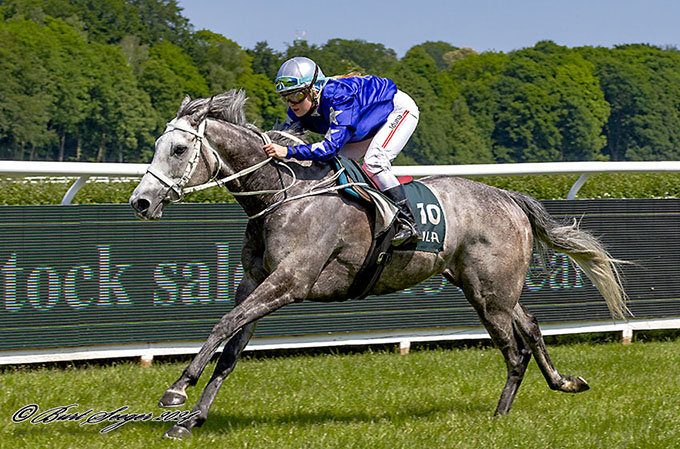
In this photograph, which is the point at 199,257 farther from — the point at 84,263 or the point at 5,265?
the point at 5,265

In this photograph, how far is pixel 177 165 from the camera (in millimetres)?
4938

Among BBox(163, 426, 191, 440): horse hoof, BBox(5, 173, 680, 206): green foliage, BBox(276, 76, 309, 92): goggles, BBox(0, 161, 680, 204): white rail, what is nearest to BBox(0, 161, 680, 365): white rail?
BBox(0, 161, 680, 204): white rail

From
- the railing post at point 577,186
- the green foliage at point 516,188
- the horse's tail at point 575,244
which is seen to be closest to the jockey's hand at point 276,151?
the horse's tail at point 575,244

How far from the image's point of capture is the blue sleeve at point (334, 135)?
16.9 feet

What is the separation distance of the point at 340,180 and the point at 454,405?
5.64 feet

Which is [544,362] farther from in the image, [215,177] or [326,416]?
[215,177]

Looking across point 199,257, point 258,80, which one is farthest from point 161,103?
point 199,257

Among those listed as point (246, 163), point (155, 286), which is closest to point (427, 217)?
point (246, 163)

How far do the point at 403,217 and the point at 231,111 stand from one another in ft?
3.74

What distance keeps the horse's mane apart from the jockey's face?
98 millimetres

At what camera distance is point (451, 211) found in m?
5.82

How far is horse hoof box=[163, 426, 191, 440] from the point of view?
4.91 meters

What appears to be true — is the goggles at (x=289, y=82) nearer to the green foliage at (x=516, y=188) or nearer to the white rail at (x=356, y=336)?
the white rail at (x=356, y=336)

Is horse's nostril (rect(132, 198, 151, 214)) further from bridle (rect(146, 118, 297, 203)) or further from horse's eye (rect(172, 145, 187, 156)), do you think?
horse's eye (rect(172, 145, 187, 156))
